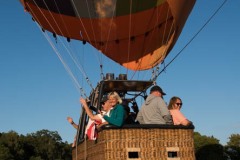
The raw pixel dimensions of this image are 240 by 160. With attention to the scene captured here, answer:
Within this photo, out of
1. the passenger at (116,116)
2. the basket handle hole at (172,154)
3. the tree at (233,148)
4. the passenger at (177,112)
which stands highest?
the tree at (233,148)

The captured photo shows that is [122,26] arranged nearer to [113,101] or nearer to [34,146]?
[113,101]

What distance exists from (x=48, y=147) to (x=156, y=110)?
64904mm

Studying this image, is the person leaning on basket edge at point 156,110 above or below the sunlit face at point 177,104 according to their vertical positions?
below

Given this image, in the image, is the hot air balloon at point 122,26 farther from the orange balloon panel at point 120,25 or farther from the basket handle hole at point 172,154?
the basket handle hole at point 172,154

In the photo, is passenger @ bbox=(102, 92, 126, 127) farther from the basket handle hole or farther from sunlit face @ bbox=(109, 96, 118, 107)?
the basket handle hole

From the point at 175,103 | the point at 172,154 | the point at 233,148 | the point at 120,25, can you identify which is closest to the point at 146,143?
the point at 172,154

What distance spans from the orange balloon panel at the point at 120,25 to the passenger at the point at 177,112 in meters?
3.73

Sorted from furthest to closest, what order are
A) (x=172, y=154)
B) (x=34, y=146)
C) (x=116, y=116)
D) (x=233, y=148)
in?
(x=34, y=146), (x=233, y=148), (x=172, y=154), (x=116, y=116)

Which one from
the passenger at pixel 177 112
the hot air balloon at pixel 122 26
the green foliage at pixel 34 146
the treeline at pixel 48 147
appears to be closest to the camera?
the passenger at pixel 177 112

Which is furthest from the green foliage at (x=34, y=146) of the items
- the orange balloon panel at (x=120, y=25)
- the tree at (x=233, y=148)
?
the orange balloon panel at (x=120, y=25)

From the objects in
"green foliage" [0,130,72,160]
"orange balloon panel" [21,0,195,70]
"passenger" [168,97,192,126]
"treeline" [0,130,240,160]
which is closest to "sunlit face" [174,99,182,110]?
"passenger" [168,97,192,126]

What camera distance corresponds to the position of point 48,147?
67438mm

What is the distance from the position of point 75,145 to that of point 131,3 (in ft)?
13.9

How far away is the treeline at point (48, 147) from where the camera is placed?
176 ft
